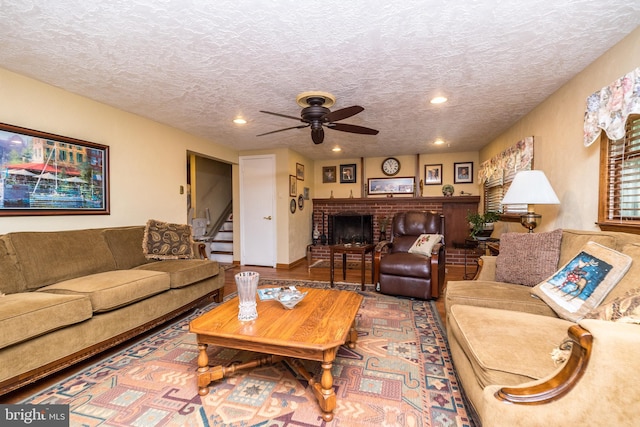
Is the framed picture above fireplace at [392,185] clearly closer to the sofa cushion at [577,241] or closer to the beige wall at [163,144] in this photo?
the beige wall at [163,144]

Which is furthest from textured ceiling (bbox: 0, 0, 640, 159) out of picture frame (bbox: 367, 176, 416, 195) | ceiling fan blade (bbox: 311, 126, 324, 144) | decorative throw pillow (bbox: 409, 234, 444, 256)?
picture frame (bbox: 367, 176, 416, 195)

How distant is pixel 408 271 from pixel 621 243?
1827mm

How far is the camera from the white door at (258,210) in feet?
16.6

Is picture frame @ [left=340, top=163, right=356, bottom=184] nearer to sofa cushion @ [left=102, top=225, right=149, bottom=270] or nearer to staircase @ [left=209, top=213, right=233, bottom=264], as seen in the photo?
staircase @ [left=209, top=213, right=233, bottom=264]

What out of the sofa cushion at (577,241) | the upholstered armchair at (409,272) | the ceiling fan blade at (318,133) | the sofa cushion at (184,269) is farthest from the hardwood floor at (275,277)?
the ceiling fan blade at (318,133)

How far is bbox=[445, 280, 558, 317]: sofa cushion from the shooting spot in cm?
171

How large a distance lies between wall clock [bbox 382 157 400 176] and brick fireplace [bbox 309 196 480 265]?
1.91 feet

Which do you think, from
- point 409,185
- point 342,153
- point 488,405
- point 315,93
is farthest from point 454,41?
point 409,185

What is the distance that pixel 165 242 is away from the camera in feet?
10.2

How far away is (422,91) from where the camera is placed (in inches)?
103

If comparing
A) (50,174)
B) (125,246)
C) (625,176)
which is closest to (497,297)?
(625,176)

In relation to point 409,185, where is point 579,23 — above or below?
above

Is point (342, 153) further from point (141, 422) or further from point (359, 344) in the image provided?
point (141, 422)

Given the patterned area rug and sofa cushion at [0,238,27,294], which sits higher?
sofa cushion at [0,238,27,294]
